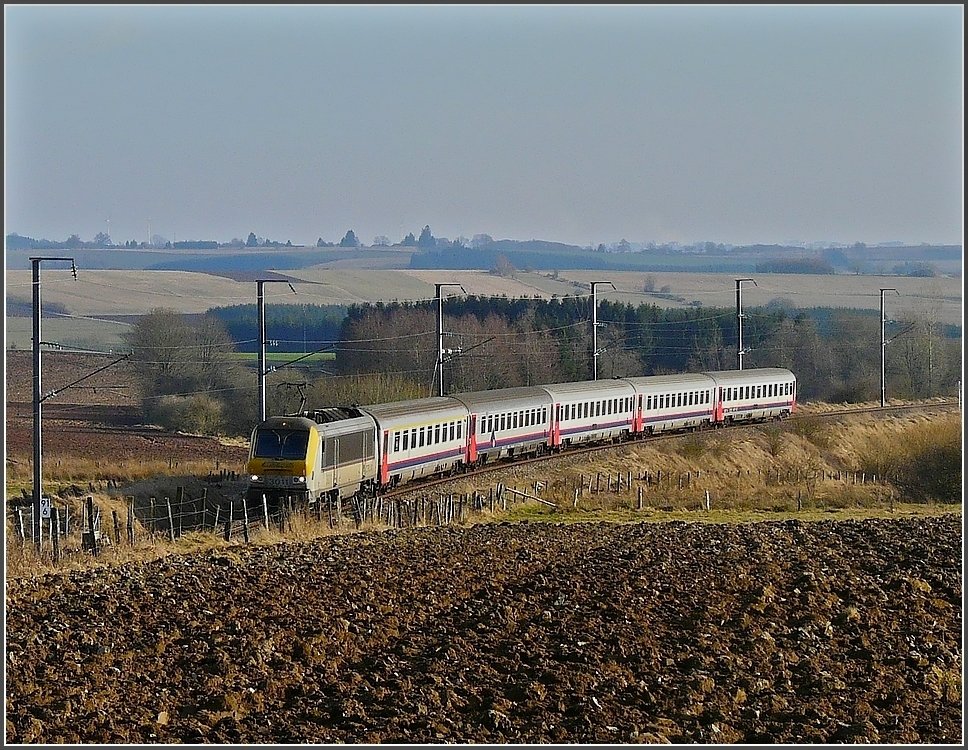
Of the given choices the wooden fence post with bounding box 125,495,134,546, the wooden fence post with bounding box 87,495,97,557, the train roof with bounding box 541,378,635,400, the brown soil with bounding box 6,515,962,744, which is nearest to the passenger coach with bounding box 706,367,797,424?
the train roof with bounding box 541,378,635,400

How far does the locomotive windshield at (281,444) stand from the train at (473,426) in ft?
0.06

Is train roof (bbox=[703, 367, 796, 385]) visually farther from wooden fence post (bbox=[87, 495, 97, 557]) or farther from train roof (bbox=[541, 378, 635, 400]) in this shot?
wooden fence post (bbox=[87, 495, 97, 557])

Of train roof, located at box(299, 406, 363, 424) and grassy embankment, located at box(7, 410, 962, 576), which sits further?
grassy embankment, located at box(7, 410, 962, 576)

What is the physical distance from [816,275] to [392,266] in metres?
24.1

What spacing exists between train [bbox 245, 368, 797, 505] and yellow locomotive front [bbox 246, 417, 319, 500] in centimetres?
2

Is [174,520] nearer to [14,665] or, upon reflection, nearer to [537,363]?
[14,665]

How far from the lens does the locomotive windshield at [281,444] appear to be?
23.0m

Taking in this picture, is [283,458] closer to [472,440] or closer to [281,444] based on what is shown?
[281,444]

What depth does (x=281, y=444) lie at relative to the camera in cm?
2316

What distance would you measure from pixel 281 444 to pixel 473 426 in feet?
27.8

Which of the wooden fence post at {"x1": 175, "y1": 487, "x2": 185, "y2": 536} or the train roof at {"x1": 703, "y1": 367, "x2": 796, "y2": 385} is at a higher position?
the train roof at {"x1": 703, "y1": 367, "x2": 796, "y2": 385}

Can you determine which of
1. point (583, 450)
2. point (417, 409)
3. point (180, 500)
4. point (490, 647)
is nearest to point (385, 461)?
point (417, 409)

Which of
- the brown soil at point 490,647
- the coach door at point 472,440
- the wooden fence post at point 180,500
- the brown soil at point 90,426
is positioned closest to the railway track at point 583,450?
the coach door at point 472,440

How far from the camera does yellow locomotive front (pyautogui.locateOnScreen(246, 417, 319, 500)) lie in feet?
75.0
